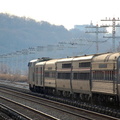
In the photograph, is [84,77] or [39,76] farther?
[39,76]

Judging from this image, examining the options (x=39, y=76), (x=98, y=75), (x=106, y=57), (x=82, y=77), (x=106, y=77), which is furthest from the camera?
(x=39, y=76)

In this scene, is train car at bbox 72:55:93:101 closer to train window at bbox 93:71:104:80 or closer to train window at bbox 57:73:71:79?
train window at bbox 93:71:104:80

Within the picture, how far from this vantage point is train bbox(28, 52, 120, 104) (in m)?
23.0

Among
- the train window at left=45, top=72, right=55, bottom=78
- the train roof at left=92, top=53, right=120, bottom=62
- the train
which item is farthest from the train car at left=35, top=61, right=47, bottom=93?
the train roof at left=92, top=53, right=120, bottom=62

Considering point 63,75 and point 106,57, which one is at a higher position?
point 106,57

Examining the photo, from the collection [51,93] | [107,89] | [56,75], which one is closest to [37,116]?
[107,89]

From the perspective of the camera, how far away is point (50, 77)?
123 feet

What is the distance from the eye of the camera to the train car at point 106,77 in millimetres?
22391

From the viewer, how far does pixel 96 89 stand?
25.3 m

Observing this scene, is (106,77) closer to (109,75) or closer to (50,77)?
(109,75)

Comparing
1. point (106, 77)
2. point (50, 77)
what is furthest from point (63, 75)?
point (106, 77)

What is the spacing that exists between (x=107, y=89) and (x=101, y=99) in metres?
1.81

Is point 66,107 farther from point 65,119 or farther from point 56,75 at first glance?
point 56,75

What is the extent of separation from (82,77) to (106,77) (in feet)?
15.6
